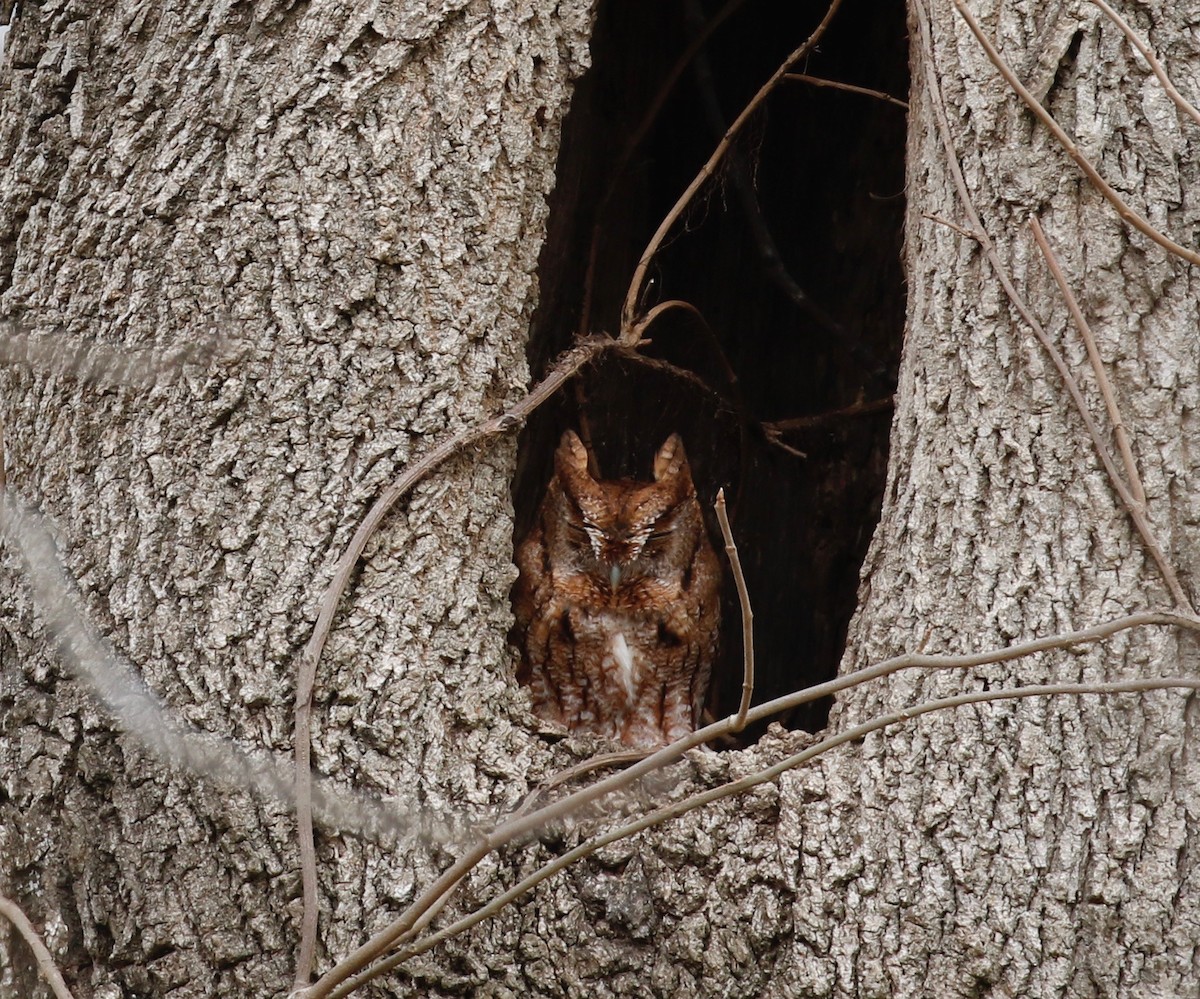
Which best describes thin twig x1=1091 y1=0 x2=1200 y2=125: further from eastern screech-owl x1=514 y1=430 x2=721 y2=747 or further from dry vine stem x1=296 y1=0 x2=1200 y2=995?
eastern screech-owl x1=514 y1=430 x2=721 y2=747

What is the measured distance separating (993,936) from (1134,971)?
7.4 inches

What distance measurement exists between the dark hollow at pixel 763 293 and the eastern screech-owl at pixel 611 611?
28 cm

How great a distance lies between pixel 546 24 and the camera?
2359mm

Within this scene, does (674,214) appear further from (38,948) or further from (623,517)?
(38,948)

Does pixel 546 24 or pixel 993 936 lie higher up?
pixel 546 24

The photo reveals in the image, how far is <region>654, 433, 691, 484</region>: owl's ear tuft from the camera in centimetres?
320

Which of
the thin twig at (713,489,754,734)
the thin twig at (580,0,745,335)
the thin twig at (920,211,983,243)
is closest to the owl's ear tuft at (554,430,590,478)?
the thin twig at (580,0,745,335)

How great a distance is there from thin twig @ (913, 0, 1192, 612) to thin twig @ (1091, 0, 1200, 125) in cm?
23

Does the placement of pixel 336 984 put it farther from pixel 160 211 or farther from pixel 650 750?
pixel 160 211

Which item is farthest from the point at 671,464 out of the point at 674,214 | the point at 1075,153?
the point at 1075,153

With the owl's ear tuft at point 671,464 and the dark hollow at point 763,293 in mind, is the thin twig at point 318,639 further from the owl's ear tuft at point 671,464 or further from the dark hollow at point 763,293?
the dark hollow at point 763,293

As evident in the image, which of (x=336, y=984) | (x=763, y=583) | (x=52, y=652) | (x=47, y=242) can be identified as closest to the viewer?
(x=336, y=984)

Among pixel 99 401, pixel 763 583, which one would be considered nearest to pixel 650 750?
pixel 99 401

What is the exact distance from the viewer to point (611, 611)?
3.12 meters
